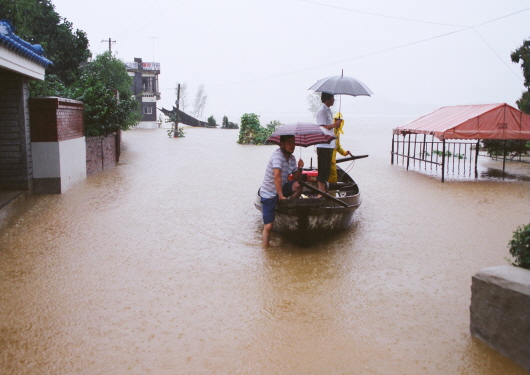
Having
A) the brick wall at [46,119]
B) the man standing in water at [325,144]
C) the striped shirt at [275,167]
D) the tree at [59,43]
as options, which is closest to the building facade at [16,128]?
the brick wall at [46,119]

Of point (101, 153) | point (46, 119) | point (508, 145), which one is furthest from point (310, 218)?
point (508, 145)

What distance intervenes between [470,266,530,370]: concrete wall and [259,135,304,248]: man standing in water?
3610 mm

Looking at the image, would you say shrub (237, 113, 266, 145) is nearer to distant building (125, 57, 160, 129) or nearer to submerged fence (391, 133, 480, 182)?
submerged fence (391, 133, 480, 182)

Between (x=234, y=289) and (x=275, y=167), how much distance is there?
215 cm

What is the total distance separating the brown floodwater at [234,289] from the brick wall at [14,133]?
0.66 meters

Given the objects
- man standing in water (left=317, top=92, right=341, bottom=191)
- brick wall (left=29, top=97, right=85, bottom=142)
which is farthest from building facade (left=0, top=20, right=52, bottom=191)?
man standing in water (left=317, top=92, right=341, bottom=191)

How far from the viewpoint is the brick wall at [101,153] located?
1647 centimetres

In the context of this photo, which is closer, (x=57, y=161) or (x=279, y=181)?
(x=279, y=181)

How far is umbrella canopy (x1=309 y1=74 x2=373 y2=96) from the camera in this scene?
10343 millimetres

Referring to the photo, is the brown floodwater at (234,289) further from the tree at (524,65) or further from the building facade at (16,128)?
the tree at (524,65)

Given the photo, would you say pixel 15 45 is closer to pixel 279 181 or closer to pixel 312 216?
pixel 279 181

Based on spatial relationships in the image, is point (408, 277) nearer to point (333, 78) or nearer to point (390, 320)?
point (390, 320)

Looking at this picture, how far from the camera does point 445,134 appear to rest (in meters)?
14.9

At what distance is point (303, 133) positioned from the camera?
800cm
